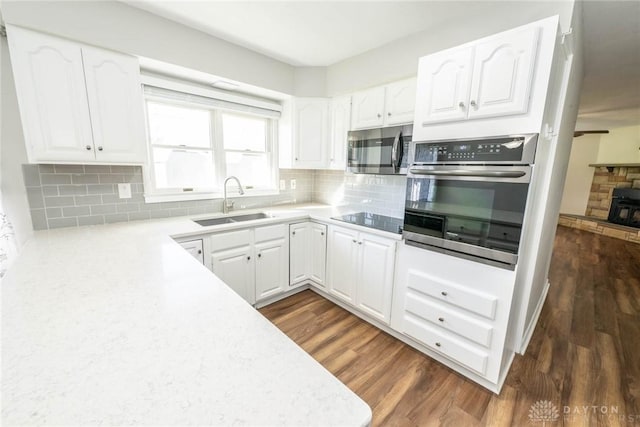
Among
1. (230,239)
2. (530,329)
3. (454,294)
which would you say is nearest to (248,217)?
(230,239)

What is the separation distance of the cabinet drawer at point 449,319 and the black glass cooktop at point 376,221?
55cm

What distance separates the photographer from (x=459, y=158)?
1.57 meters

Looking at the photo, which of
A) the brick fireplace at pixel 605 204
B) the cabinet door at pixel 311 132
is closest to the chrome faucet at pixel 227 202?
the cabinet door at pixel 311 132

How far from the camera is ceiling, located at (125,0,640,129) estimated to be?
5.67 feet

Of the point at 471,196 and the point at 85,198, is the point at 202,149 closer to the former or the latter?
the point at 85,198

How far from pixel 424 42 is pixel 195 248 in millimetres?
2454

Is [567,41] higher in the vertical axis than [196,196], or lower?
higher

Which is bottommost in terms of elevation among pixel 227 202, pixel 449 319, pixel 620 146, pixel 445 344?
pixel 445 344

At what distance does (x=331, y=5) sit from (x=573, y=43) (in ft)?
5.16

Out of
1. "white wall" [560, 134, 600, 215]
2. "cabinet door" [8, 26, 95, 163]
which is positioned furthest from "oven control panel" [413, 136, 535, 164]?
"white wall" [560, 134, 600, 215]

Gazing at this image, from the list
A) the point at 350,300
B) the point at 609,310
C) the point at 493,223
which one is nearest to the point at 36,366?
the point at 493,223

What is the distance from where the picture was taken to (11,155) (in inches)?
64.7

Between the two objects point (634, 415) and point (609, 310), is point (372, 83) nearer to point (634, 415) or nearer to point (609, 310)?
point (634, 415)

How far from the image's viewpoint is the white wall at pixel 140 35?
4.94ft
